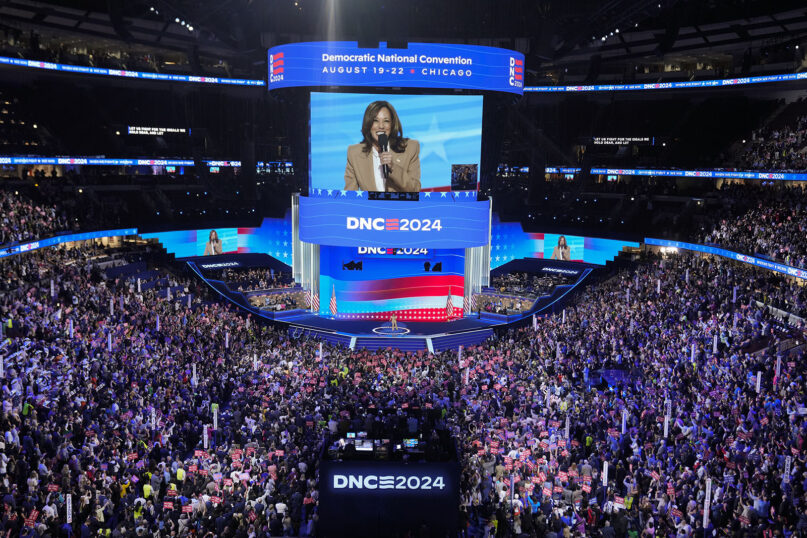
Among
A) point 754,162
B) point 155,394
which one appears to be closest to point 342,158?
point 155,394

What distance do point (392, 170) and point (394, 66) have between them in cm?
519

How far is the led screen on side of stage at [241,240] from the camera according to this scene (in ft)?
147

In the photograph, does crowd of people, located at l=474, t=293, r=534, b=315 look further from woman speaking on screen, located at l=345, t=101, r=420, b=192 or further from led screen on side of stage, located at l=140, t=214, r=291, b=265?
led screen on side of stage, located at l=140, t=214, r=291, b=265

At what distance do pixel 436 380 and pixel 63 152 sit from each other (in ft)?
87.8

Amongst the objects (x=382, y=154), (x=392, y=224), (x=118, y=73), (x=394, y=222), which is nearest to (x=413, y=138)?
(x=382, y=154)

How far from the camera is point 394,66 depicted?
35.2m

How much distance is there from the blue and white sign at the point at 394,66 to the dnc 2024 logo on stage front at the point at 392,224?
6.63m

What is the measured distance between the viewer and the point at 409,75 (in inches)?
1394

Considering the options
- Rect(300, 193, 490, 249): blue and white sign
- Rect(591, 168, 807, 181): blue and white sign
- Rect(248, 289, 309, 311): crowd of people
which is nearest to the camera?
Rect(591, 168, 807, 181): blue and white sign

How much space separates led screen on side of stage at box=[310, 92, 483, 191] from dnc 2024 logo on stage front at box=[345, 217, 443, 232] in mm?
1860

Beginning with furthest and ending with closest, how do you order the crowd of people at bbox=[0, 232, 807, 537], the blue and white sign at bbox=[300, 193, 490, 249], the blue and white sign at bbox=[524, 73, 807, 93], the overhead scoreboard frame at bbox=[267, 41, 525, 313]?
the blue and white sign at bbox=[300, 193, 490, 249], the blue and white sign at bbox=[524, 73, 807, 93], the overhead scoreboard frame at bbox=[267, 41, 525, 313], the crowd of people at bbox=[0, 232, 807, 537]

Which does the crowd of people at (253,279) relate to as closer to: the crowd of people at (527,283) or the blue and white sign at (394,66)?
the blue and white sign at (394,66)

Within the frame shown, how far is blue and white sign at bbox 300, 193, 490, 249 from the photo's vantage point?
36438mm

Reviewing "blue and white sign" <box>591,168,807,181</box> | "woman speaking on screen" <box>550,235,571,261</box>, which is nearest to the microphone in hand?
"woman speaking on screen" <box>550,235,571,261</box>
